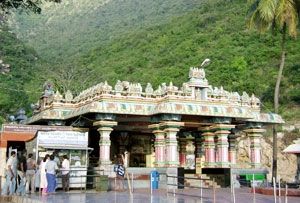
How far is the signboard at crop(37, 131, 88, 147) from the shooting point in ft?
55.2

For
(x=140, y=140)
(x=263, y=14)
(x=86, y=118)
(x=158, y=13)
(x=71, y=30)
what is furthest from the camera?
(x=71, y=30)

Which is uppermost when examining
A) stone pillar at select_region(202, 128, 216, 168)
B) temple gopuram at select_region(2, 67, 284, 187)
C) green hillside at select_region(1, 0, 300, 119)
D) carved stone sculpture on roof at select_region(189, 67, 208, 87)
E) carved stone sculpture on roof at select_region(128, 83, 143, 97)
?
green hillside at select_region(1, 0, 300, 119)

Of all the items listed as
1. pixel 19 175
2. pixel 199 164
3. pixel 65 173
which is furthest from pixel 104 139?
pixel 199 164

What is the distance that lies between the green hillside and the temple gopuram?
43.7ft

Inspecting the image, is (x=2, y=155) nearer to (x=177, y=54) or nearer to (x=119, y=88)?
(x=119, y=88)

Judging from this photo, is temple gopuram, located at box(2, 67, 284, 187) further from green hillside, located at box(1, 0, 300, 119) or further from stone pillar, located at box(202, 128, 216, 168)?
green hillside, located at box(1, 0, 300, 119)

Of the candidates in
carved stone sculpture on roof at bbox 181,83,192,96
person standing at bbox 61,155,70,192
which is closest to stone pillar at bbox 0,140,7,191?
person standing at bbox 61,155,70,192

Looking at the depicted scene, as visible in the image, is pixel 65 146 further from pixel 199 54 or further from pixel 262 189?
pixel 199 54

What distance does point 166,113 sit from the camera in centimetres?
1964

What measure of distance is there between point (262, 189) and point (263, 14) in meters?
8.57

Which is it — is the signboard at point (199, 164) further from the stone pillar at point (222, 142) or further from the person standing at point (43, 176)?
the person standing at point (43, 176)

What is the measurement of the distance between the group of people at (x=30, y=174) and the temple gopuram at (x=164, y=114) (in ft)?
10.4

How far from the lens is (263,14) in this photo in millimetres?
22156

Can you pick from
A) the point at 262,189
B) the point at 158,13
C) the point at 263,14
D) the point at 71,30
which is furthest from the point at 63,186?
the point at 71,30
